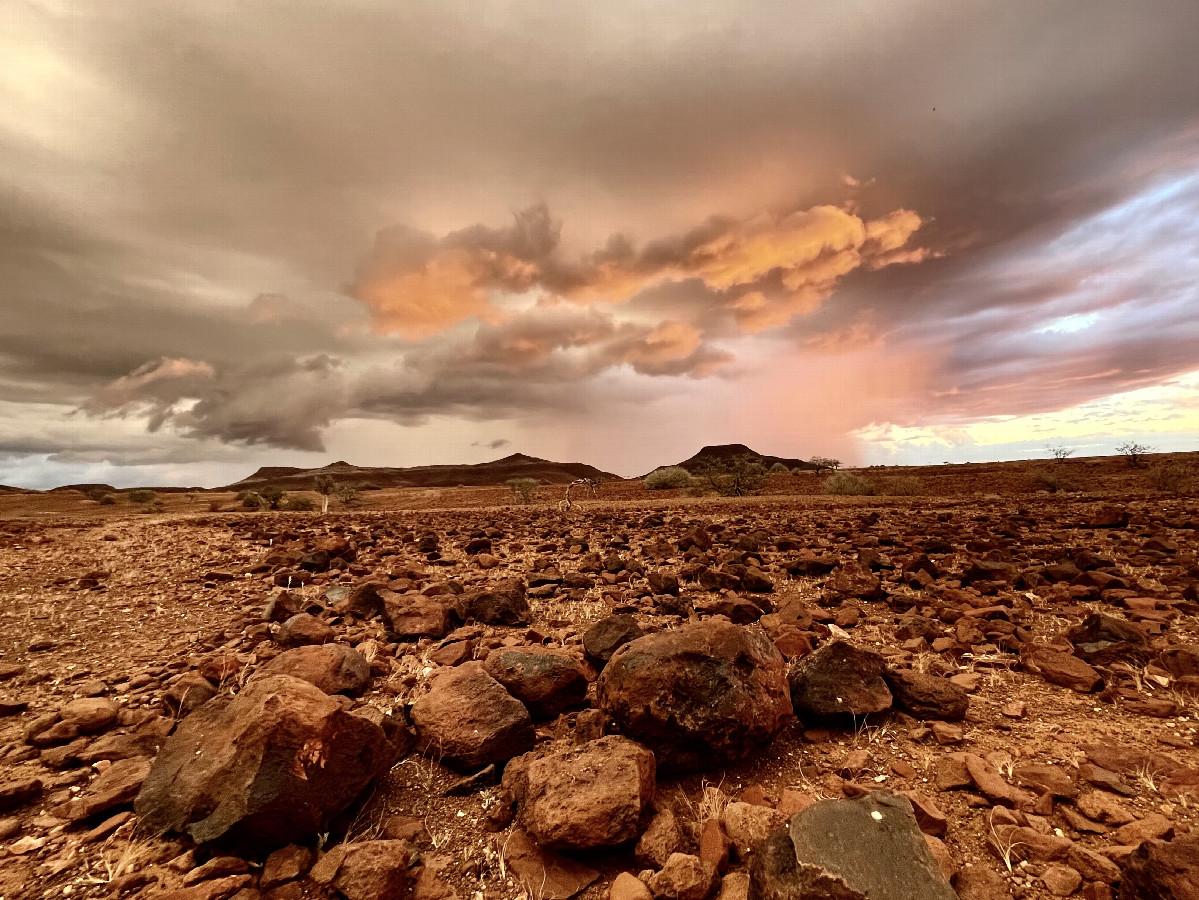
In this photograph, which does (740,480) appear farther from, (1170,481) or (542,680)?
(542,680)

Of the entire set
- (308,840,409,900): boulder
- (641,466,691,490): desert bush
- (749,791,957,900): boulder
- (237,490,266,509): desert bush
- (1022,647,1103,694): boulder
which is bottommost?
(308,840,409,900): boulder

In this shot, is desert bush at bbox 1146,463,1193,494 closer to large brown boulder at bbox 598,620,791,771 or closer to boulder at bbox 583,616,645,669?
boulder at bbox 583,616,645,669

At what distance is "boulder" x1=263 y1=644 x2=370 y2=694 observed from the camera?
472 centimetres

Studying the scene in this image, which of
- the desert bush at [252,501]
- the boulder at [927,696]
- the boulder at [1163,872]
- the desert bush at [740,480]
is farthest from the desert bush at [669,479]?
the boulder at [1163,872]

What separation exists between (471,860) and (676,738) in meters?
1.42

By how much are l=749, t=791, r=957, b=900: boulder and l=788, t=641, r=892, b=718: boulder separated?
1.49 metres

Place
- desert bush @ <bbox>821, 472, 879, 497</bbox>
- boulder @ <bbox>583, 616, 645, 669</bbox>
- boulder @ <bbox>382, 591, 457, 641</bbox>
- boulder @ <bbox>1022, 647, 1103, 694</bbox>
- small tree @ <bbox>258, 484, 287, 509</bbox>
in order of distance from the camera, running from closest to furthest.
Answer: boulder @ <bbox>1022, 647, 1103, 694</bbox>, boulder @ <bbox>583, 616, 645, 669</bbox>, boulder @ <bbox>382, 591, 457, 641</bbox>, desert bush @ <bbox>821, 472, 879, 497</bbox>, small tree @ <bbox>258, 484, 287, 509</bbox>

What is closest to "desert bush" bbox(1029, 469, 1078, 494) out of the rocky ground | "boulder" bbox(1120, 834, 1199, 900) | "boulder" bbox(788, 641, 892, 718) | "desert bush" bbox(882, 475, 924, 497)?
"desert bush" bbox(882, 475, 924, 497)

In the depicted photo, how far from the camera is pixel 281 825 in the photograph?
2.92 m

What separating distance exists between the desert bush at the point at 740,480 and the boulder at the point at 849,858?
117 feet

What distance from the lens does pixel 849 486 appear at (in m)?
36.0

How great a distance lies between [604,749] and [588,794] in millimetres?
358

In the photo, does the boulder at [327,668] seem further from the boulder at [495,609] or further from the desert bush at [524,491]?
the desert bush at [524,491]

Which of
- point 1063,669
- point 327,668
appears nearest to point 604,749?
point 327,668
